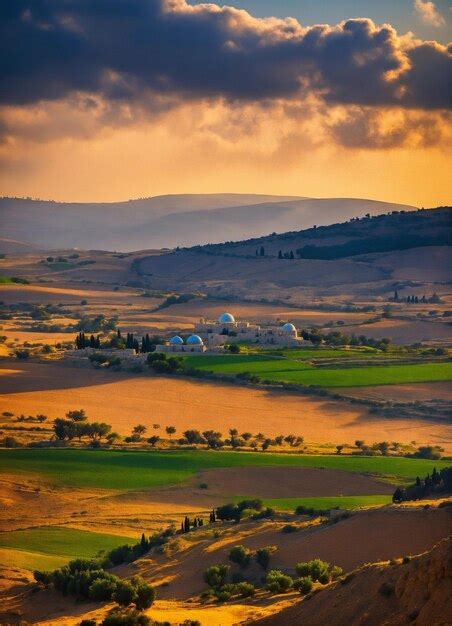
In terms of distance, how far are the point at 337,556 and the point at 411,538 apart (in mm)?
1710

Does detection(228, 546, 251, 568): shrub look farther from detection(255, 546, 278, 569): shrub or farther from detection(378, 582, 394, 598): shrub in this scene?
detection(378, 582, 394, 598): shrub

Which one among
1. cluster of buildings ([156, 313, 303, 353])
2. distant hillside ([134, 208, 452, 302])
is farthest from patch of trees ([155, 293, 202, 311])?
cluster of buildings ([156, 313, 303, 353])

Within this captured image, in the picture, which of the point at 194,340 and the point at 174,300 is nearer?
the point at 194,340

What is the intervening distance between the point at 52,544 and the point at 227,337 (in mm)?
56794

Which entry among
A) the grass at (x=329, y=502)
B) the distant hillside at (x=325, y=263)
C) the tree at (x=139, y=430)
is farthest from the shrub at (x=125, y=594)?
the distant hillside at (x=325, y=263)

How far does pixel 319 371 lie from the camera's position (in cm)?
8119

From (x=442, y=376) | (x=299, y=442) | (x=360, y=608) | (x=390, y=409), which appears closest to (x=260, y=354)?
(x=442, y=376)

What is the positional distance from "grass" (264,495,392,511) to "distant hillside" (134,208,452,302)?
9671 centimetres

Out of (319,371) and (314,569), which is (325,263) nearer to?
(319,371)

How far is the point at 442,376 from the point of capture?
261ft

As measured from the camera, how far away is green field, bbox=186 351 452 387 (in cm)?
7781

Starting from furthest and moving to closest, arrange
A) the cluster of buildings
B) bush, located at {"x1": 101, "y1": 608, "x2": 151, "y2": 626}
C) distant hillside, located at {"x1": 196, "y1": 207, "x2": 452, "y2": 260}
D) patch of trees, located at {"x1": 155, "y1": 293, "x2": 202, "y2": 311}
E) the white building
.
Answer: distant hillside, located at {"x1": 196, "y1": 207, "x2": 452, "y2": 260}
patch of trees, located at {"x1": 155, "y1": 293, "x2": 202, "y2": 311}
the white building
the cluster of buildings
bush, located at {"x1": 101, "y1": 608, "x2": 151, "y2": 626}

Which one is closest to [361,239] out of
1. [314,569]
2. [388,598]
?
[314,569]

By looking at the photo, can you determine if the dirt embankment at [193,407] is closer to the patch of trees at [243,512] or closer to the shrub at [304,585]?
the patch of trees at [243,512]
